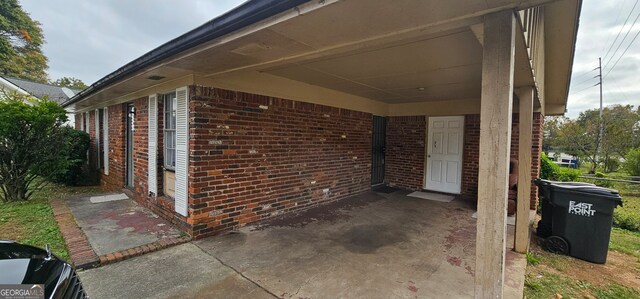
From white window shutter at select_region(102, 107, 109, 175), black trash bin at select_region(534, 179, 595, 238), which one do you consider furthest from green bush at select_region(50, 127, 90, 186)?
black trash bin at select_region(534, 179, 595, 238)

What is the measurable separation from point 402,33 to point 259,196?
3.46 meters

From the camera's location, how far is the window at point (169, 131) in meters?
4.50

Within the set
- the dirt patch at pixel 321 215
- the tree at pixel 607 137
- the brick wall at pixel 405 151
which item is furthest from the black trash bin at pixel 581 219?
the tree at pixel 607 137

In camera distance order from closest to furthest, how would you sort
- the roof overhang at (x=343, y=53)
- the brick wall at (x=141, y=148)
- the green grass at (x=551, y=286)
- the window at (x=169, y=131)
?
the roof overhang at (x=343, y=53) < the green grass at (x=551, y=286) < the window at (x=169, y=131) < the brick wall at (x=141, y=148)

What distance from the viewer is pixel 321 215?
5.08 m

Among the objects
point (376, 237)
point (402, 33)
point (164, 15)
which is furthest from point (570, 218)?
point (164, 15)

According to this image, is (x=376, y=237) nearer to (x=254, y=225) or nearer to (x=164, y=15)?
(x=254, y=225)

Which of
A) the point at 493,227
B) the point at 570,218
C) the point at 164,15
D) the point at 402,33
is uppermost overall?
the point at 164,15

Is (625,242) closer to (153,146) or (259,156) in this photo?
(259,156)

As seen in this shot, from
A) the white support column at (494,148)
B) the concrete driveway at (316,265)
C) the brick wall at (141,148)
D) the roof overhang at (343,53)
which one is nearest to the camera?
the white support column at (494,148)

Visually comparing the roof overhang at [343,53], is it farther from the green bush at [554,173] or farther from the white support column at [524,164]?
the green bush at [554,173]

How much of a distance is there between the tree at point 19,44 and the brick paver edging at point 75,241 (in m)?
27.1

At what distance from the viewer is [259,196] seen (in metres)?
4.56

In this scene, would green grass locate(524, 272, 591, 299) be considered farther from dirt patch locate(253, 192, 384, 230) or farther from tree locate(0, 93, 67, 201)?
tree locate(0, 93, 67, 201)
